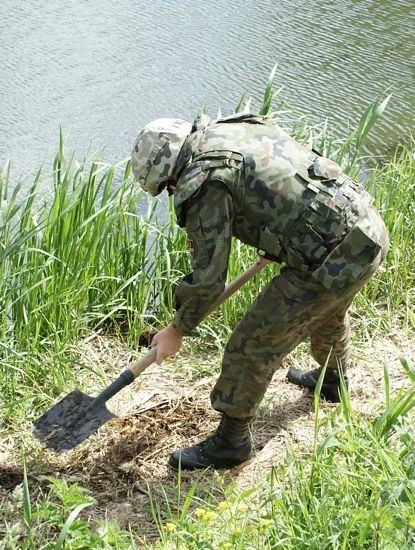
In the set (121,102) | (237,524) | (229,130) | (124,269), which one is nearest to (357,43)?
(121,102)

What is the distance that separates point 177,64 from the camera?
6.94m

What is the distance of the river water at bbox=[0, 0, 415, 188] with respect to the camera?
598 centimetres

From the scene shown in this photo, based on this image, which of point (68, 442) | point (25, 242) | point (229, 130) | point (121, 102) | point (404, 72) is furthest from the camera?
point (404, 72)

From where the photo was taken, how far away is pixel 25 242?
12.3 ft

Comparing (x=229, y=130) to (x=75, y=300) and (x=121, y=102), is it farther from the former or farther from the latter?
(x=121, y=102)

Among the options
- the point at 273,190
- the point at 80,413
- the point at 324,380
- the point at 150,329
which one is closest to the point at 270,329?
the point at 273,190

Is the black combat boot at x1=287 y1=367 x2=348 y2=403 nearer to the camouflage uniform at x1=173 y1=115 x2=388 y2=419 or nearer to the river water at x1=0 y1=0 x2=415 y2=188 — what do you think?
the camouflage uniform at x1=173 y1=115 x2=388 y2=419

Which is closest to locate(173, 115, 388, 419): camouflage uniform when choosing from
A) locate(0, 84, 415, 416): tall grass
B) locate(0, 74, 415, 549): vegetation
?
locate(0, 74, 415, 549): vegetation

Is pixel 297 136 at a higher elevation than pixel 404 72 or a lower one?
higher

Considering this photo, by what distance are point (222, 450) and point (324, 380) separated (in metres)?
0.58

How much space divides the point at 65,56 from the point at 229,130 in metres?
4.19

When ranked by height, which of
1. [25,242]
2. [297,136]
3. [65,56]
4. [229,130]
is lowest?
A: [65,56]

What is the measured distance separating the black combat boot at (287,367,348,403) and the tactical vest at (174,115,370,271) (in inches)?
29.5

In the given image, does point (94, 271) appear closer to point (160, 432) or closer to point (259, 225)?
point (160, 432)
